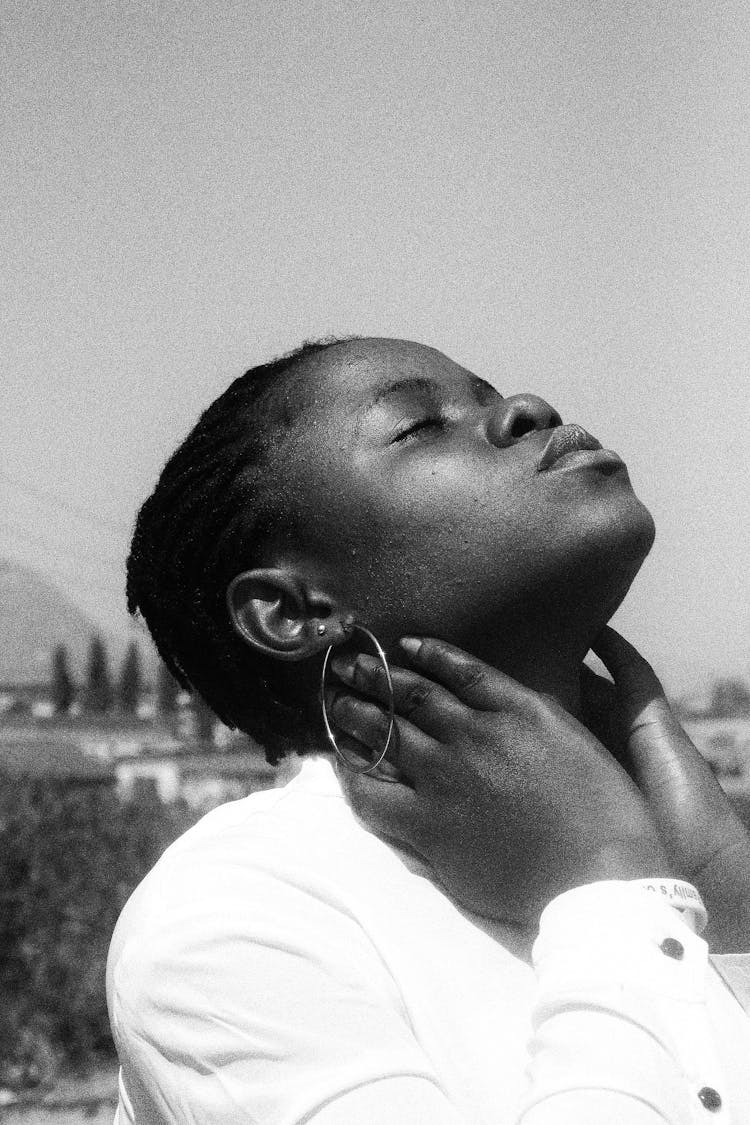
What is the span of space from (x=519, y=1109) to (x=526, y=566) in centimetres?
70

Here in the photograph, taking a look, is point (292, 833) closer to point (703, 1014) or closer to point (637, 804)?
point (637, 804)

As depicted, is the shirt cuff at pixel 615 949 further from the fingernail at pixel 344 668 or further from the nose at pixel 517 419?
the nose at pixel 517 419

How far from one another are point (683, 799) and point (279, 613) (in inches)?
27.4

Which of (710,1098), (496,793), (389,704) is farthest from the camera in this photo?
(389,704)

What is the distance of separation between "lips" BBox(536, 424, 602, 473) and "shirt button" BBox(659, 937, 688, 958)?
0.68 metres

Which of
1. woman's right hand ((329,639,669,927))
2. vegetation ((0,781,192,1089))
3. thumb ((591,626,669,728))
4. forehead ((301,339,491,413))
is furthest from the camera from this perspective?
vegetation ((0,781,192,1089))

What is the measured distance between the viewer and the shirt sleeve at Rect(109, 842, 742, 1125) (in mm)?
1449

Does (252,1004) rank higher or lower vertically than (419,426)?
lower

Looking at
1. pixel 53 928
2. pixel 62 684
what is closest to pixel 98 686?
pixel 62 684

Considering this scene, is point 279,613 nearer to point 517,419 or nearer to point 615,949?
point 517,419

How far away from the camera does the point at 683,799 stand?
6.85 feet

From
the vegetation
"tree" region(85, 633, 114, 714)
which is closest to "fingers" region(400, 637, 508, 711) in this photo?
the vegetation

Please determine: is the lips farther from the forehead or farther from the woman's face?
the forehead

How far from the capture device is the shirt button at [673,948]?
5.20ft
